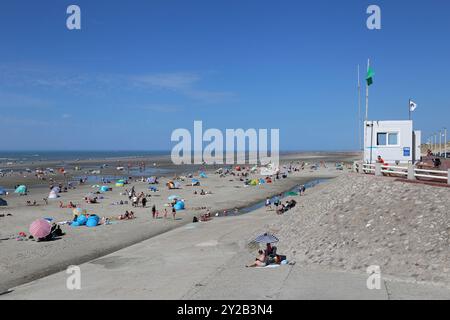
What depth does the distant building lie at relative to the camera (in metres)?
26.9

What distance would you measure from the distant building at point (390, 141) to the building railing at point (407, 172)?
2977mm

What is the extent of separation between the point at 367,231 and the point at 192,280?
266 inches

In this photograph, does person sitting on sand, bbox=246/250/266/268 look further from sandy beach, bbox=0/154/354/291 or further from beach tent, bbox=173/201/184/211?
beach tent, bbox=173/201/184/211

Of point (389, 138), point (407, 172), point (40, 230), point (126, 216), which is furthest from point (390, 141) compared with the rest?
point (40, 230)

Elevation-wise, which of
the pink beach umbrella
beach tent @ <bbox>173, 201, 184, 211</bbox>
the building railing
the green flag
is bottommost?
beach tent @ <bbox>173, 201, 184, 211</bbox>

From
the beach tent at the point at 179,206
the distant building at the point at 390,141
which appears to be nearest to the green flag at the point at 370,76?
the distant building at the point at 390,141

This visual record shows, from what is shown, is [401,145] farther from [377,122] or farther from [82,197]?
[82,197]

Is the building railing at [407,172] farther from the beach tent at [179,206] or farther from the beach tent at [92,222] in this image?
the beach tent at [92,222]

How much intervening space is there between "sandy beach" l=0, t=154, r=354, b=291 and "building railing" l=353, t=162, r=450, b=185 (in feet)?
43.3

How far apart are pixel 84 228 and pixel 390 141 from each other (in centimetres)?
2067

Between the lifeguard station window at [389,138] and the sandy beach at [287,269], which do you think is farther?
the lifeguard station window at [389,138]

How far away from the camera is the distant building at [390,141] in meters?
26.9

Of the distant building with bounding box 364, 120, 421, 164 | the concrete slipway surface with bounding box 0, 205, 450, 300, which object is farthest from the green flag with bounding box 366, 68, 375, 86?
the concrete slipway surface with bounding box 0, 205, 450, 300

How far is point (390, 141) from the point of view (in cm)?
2736
